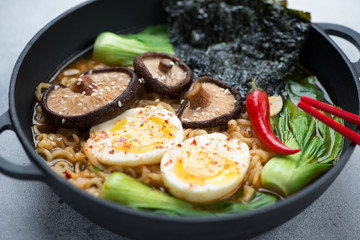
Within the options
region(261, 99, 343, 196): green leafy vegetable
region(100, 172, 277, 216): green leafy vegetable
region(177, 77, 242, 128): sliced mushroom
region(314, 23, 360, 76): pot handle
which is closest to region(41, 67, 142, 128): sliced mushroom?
region(177, 77, 242, 128): sliced mushroom

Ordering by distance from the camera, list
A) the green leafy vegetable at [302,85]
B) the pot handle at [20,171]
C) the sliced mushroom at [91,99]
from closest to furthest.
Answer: the pot handle at [20,171] → the sliced mushroom at [91,99] → the green leafy vegetable at [302,85]

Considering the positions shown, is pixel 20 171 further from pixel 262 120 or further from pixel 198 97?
pixel 262 120

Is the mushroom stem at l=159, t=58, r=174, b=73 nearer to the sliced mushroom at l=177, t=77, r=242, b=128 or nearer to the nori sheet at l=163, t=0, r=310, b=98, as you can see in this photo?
the sliced mushroom at l=177, t=77, r=242, b=128

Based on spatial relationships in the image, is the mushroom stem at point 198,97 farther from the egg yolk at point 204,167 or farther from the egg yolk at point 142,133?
the egg yolk at point 204,167

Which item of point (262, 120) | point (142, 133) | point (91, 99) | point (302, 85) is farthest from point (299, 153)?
point (91, 99)

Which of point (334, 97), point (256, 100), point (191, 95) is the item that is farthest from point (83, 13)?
point (334, 97)

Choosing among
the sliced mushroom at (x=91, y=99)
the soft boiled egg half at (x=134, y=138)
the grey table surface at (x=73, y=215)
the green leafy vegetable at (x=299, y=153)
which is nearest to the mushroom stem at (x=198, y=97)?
the soft boiled egg half at (x=134, y=138)
